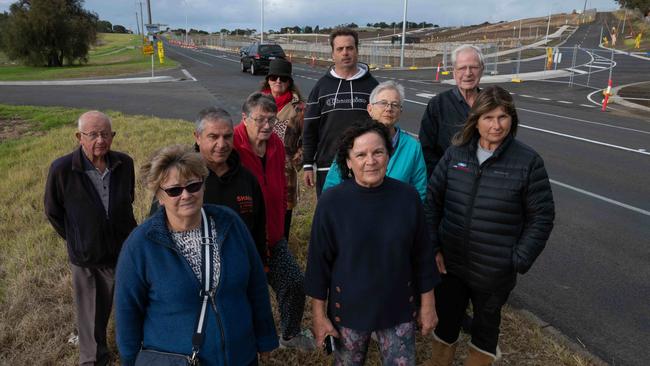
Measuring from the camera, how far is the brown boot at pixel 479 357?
2.92 m

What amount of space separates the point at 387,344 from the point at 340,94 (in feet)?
6.97

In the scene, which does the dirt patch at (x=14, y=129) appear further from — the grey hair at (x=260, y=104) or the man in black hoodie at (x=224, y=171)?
the man in black hoodie at (x=224, y=171)

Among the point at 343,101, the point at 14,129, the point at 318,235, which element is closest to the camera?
the point at 318,235

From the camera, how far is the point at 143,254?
2.04m

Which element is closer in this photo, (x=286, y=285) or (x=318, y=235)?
(x=318, y=235)

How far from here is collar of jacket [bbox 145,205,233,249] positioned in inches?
80.7

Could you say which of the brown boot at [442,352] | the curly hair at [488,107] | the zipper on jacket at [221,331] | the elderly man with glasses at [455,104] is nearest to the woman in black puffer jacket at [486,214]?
the curly hair at [488,107]

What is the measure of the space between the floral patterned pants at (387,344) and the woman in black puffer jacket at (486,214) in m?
0.58

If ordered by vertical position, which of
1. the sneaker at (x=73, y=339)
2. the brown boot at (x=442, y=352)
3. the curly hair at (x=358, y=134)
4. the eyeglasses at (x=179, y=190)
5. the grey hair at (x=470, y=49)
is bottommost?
the sneaker at (x=73, y=339)

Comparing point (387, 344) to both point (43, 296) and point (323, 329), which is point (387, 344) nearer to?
point (323, 329)

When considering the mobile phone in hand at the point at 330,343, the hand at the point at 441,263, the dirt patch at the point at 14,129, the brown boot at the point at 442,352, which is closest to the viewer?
the mobile phone in hand at the point at 330,343

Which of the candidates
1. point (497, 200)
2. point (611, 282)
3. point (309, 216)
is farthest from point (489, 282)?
point (309, 216)

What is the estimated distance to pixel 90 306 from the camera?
3375mm

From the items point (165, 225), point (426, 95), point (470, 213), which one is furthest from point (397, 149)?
point (426, 95)
